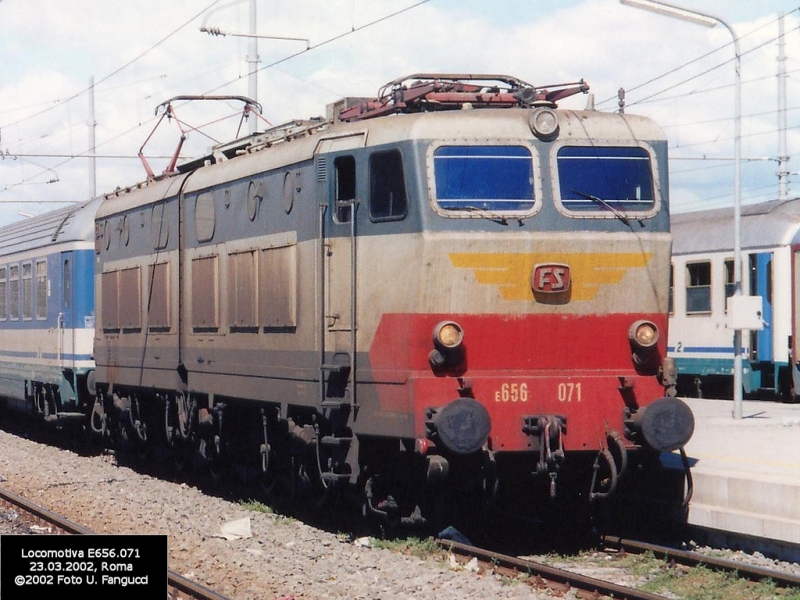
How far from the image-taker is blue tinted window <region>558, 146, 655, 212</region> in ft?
37.5

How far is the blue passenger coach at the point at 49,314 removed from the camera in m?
21.1

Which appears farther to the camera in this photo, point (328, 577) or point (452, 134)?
point (452, 134)

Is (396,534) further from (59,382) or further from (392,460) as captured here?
(59,382)

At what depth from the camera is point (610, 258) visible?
11383 millimetres

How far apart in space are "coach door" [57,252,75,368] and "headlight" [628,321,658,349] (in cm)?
1218

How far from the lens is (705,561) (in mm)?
10641

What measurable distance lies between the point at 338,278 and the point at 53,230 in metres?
12.1

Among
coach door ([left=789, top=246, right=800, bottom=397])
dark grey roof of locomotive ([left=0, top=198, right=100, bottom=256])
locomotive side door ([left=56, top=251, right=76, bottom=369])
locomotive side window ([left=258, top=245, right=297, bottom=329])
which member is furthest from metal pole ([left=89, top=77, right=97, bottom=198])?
locomotive side window ([left=258, top=245, right=297, bottom=329])

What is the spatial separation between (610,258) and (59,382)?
41.8 ft

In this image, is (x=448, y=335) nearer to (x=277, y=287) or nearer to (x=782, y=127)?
(x=277, y=287)

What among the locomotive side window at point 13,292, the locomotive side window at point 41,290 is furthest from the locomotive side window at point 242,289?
the locomotive side window at point 13,292

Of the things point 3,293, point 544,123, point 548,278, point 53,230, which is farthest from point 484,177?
point 3,293

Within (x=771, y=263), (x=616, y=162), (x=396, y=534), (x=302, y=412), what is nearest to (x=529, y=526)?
(x=396, y=534)

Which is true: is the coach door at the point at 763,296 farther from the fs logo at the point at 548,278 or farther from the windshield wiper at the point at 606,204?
the fs logo at the point at 548,278
